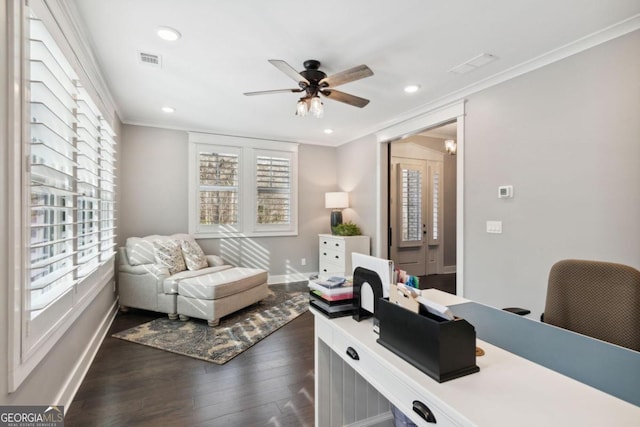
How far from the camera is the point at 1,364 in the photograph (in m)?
1.18

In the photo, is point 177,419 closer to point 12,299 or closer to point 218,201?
point 12,299

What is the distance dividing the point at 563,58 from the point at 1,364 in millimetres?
3964

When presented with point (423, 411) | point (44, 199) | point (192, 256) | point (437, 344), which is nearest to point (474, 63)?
point (437, 344)

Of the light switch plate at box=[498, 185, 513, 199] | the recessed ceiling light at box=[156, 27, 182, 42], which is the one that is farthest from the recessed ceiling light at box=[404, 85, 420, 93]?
the recessed ceiling light at box=[156, 27, 182, 42]

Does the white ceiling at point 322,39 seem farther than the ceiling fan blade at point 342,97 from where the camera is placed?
No

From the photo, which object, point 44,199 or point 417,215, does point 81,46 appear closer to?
point 44,199

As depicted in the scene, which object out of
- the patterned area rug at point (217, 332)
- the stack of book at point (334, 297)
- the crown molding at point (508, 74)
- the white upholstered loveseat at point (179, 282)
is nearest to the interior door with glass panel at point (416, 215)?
the crown molding at point (508, 74)

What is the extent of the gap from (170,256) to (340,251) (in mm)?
2491

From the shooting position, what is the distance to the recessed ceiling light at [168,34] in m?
2.18

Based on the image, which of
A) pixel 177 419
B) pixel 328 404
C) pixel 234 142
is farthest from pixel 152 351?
pixel 234 142

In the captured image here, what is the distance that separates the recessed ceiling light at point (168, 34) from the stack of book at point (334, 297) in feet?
6.90

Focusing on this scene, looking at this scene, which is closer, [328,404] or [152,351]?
[328,404]

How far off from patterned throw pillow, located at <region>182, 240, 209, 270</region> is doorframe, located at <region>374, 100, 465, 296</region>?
2.62 metres
